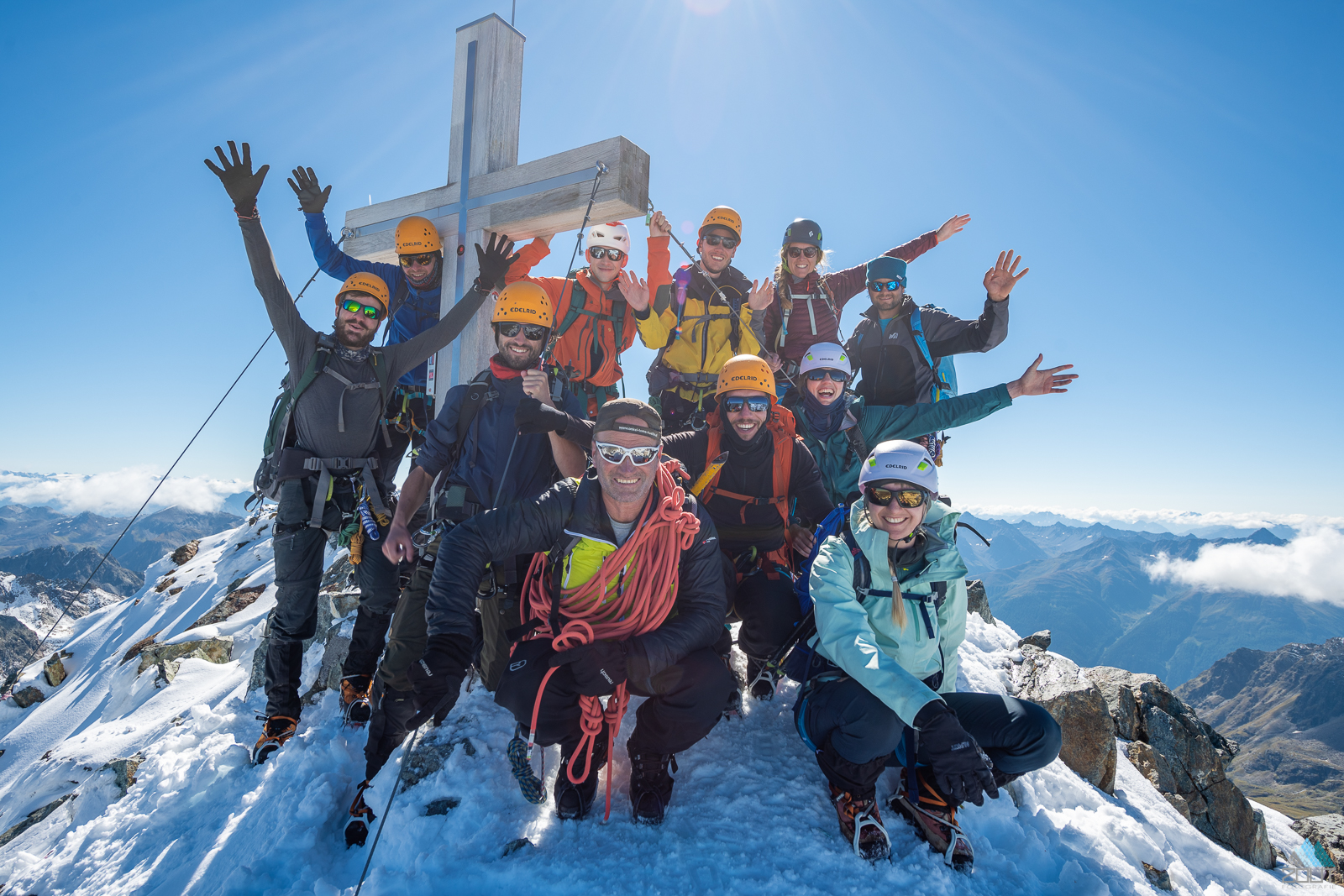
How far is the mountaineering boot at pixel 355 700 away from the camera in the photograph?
179 inches

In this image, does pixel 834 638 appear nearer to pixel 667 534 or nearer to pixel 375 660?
pixel 667 534

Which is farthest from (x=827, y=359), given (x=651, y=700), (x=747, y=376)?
(x=651, y=700)

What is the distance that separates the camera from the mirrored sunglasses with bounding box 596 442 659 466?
12.4 ft

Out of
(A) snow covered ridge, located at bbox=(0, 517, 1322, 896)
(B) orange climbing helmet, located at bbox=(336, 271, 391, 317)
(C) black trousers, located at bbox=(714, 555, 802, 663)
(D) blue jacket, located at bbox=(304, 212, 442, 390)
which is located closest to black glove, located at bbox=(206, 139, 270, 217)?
(B) orange climbing helmet, located at bbox=(336, 271, 391, 317)

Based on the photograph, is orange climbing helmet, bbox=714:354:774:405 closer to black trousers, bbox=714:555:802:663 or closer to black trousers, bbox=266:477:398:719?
black trousers, bbox=714:555:802:663

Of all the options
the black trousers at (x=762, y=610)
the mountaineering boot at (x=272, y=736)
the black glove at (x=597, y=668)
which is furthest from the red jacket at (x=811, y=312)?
the mountaineering boot at (x=272, y=736)

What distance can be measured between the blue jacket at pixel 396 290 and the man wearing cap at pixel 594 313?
1114 mm

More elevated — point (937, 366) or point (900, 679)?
point (937, 366)

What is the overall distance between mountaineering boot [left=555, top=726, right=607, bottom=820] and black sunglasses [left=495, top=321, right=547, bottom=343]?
2.91 m

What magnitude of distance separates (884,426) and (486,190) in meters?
4.56

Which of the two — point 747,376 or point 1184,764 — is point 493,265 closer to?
point 747,376

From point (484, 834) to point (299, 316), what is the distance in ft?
13.3

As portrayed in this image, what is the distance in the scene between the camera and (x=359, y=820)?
142 inches

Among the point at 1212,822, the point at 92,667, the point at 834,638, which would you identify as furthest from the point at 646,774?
the point at 92,667
